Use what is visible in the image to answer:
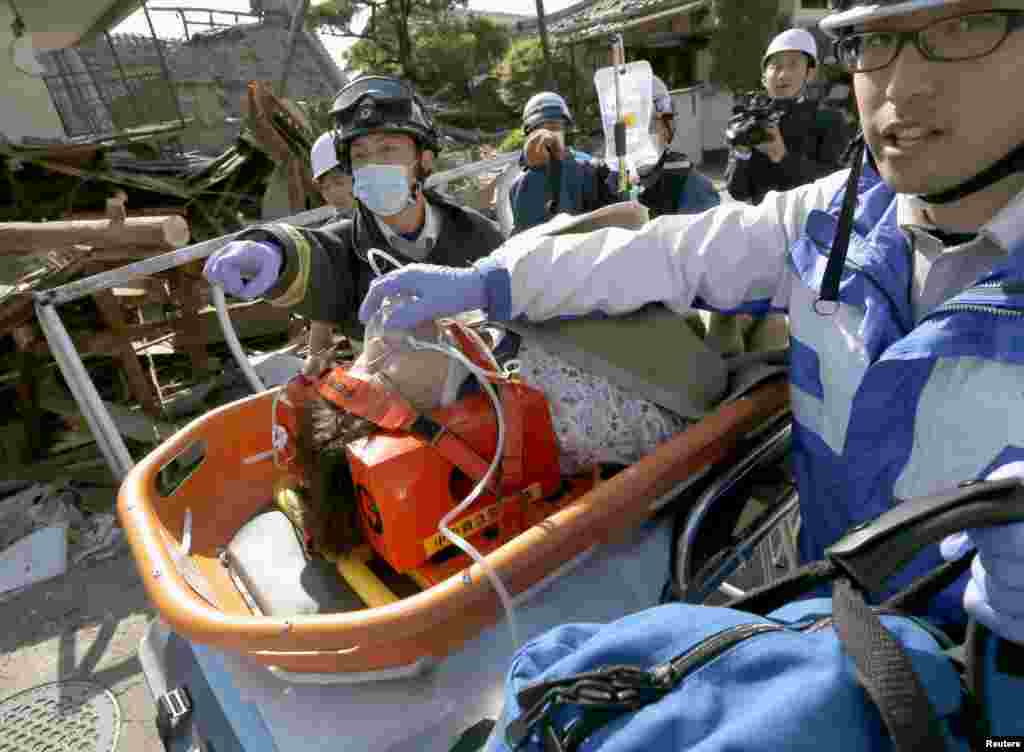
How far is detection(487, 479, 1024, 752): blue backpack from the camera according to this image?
673 millimetres

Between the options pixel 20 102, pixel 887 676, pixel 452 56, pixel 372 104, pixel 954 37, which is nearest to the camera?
pixel 887 676

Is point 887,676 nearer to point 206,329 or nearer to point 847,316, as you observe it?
point 847,316

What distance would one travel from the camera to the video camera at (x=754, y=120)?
11.1ft

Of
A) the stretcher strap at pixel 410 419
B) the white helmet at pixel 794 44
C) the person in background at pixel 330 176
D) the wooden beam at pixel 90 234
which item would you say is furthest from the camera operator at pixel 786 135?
the wooden beam at pixel 90 234

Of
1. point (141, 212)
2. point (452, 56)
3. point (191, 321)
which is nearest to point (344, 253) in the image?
point (191, 321)

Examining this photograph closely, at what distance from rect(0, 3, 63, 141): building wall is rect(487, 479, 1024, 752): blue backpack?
1004cm

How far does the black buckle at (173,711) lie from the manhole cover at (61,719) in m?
0.75

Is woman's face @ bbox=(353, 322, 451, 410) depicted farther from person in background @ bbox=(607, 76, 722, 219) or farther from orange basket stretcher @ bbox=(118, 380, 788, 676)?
person in background @ bbox=(607, 76, 722, 219)

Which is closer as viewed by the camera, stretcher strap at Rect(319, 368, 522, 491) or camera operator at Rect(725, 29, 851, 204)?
stretcher strap at Rect(319, 368, 522, 491)

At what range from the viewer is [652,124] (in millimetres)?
3607

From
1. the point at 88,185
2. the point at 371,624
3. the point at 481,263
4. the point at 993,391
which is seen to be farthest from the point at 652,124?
the point at 88,185

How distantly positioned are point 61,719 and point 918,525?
277cm

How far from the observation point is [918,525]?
717 millimetres

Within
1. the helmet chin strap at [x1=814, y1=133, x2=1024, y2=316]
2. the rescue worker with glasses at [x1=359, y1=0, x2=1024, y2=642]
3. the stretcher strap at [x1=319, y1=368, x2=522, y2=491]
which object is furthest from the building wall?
the helmet chin strap at [x1=814, y1=133, x2=1024, y2=316]
